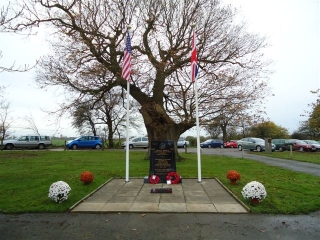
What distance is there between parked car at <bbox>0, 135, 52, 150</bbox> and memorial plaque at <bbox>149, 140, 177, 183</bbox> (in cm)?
2665

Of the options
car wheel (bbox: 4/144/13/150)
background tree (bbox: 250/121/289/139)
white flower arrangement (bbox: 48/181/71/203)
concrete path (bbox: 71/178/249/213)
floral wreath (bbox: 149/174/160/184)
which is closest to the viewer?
concrete path (bbox: 71/178/249/213)

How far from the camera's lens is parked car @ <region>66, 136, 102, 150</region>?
3212 cm

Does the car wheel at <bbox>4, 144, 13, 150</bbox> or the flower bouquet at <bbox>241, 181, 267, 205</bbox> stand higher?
the car wheel at <bbox>4, 144, 13, 150</bbox>

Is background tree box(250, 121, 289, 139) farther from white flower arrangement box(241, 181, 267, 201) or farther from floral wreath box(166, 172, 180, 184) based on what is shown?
white flower arrangement box(241, 181, 267, 201)

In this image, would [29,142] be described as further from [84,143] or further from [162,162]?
[162,162]

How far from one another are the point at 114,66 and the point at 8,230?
34.6 feet

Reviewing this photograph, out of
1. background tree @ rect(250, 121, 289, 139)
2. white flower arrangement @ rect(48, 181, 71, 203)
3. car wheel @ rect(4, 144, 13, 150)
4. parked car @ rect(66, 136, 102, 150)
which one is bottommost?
white flower arrangement @ rect(48, 181, 71, 203)

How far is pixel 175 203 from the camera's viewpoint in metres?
6.71

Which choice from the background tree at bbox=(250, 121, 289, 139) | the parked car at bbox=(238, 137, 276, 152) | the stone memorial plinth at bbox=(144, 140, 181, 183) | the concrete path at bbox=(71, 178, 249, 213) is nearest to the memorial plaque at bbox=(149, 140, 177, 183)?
the stone memorial plinth at bbox=(144, 140, 181, 183)

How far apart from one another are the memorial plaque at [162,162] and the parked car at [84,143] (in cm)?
2447

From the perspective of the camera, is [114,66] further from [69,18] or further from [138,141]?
[138,141]

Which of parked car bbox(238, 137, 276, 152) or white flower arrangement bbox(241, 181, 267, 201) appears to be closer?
white flower arrangement bbox(241, 181, 267, 201)

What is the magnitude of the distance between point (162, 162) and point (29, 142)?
26946mm

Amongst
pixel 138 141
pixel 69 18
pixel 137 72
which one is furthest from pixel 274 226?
pixel 138 141
